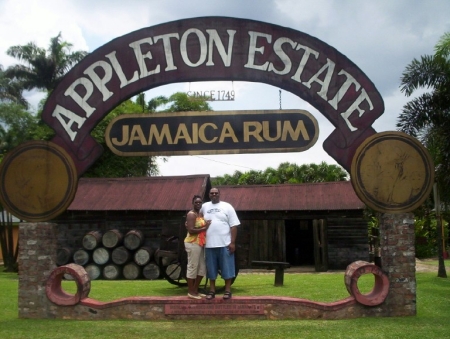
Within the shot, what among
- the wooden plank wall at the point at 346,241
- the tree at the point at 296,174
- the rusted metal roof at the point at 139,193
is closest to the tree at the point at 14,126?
the rusted metal roof at the point at 139,193

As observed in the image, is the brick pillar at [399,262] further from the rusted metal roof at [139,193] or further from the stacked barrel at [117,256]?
the rusted metal roof at [139,193]

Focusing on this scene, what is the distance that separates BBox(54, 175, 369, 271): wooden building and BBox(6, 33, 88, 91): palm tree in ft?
57.3

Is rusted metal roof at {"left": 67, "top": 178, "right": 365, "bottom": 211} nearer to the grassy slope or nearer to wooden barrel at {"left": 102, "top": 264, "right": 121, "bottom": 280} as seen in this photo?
wooden barrel at {"left": 102, "top": 264, "right": 121, "bottom": 280}

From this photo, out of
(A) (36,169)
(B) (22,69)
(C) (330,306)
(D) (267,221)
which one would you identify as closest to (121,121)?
(A) (36,169)

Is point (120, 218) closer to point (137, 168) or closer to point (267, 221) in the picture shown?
point (267, 221)

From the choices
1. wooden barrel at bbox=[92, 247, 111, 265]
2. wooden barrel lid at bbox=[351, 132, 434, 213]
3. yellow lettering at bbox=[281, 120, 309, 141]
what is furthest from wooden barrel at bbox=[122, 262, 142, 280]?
wooden barrel lid at bbox=[351, 132, 434, 213]

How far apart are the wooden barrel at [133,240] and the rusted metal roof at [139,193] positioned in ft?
5.60

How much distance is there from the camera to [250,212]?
21.9 meters

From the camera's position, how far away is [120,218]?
68.0 feet

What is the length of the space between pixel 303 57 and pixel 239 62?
3.13 feet

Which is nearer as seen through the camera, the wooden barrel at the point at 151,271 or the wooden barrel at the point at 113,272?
the wooden barrel at the point at 151,271

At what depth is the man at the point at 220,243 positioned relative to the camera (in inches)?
329

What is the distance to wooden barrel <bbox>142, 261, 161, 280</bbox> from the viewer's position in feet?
60.0

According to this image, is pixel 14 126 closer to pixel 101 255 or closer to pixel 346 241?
pixel 101 255
